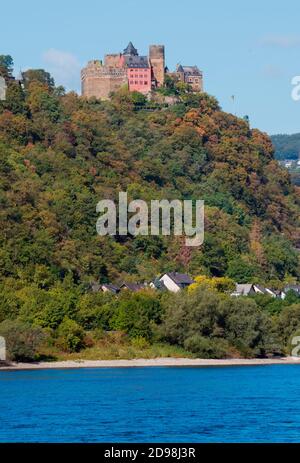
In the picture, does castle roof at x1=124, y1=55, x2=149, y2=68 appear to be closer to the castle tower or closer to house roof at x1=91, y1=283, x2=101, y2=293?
the castle tower

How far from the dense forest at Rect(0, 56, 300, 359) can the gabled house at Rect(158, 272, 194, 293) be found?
1.62m

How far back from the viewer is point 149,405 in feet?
179

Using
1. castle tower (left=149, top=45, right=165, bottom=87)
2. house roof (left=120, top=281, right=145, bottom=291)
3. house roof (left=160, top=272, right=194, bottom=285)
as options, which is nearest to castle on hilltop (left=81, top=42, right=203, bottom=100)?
castle tower (left=149, top=45, right=165, bottom=87)

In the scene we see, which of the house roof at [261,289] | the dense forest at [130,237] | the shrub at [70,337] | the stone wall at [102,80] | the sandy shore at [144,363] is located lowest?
the sandy shore at [144,363]

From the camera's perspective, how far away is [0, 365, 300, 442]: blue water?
147 feet

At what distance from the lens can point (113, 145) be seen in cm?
13225

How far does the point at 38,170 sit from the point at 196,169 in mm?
27063

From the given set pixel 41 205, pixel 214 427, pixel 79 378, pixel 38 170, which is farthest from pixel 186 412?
pixel 38 170

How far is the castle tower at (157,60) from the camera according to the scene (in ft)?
530

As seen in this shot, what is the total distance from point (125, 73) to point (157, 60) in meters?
4.51

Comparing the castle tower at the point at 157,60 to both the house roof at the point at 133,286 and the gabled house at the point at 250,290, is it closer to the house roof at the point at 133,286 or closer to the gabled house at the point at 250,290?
the gabled house at the point at 250,290

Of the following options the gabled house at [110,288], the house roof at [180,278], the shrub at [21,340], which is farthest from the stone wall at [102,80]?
the shrub at [21,340]

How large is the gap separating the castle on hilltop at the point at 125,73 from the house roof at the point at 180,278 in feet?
184

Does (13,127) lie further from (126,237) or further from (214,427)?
(214,427)
